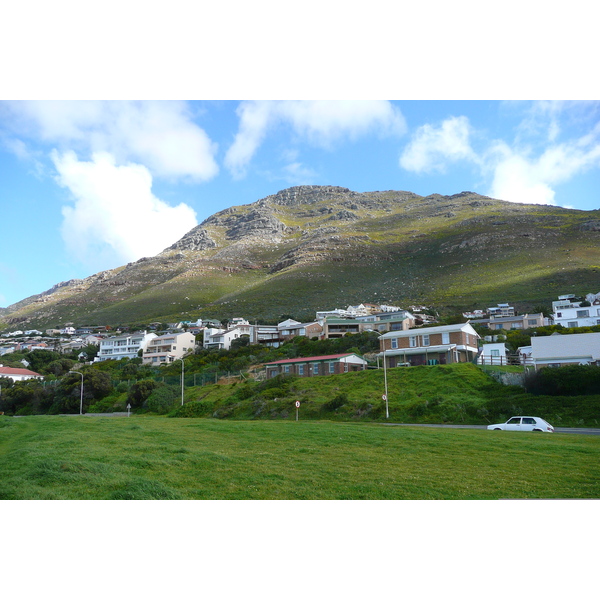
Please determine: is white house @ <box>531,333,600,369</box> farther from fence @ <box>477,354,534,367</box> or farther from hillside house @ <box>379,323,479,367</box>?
hillside house @ <box>379,323,479,367</box>

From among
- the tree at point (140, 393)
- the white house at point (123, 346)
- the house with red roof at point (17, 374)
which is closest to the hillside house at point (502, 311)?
the tree at point (140, 393)

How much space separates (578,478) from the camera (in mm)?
11984

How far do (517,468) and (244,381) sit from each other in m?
40.1

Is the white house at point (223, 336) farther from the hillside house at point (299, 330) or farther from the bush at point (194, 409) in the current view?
the bush at point (194, 409)

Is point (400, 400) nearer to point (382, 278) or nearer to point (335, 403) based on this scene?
point (335, 403)

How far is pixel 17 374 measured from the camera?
78875 mm

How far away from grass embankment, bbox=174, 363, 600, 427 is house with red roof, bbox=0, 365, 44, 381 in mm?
42527

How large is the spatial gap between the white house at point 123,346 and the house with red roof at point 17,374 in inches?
513

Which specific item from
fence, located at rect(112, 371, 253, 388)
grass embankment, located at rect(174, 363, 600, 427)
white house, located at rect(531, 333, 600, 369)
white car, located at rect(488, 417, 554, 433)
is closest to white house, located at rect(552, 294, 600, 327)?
white house, located at rect(531, 333, 600, 369)

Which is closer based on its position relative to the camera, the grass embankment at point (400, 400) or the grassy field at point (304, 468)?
the grassy field at point (304, 468)

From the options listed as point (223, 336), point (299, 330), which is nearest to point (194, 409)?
point (299, 330)

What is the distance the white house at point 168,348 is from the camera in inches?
3319

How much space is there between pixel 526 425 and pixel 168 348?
71.8 metres

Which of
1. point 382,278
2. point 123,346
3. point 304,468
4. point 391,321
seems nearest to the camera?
point 304,468
